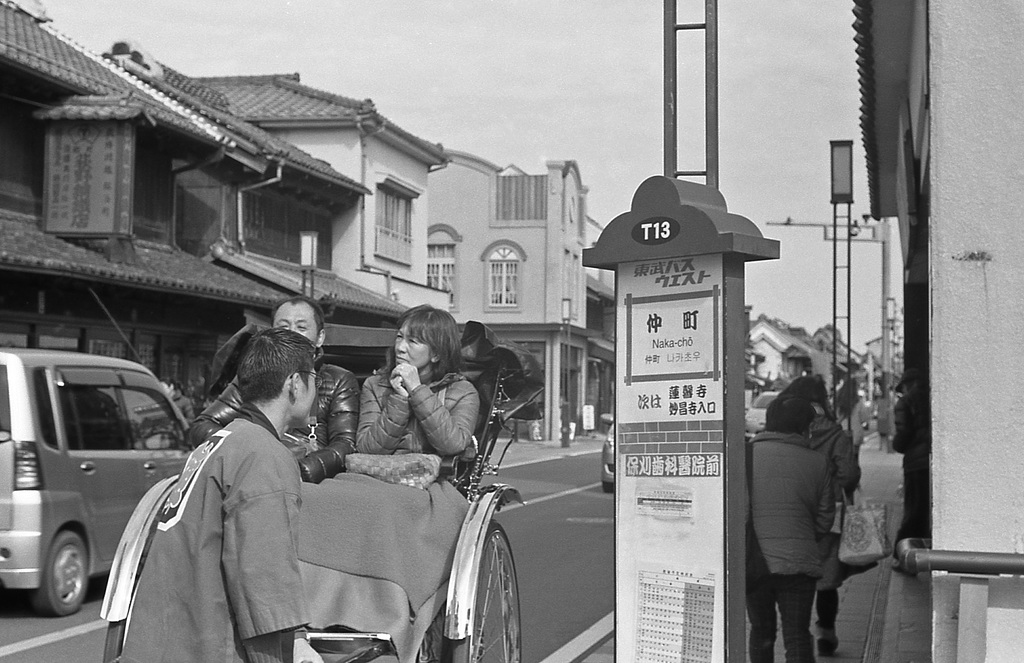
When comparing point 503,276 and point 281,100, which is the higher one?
point 281,100

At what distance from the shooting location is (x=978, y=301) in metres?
3.90

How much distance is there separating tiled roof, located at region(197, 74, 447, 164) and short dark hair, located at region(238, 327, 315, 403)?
2858cm

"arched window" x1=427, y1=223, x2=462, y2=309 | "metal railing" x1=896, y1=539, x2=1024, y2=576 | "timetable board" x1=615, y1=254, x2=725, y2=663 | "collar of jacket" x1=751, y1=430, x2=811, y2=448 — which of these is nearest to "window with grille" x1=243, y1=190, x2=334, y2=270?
"arched window" x1=427, y1=223, x2=462, y2=309

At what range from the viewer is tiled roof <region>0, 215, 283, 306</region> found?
15.7m

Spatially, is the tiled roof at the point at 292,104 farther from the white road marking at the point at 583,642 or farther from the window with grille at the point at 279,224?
the white road marking at the point at 583,642

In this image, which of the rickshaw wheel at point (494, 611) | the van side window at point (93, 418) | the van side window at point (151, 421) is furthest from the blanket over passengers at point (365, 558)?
the van side window at point (151, 421)

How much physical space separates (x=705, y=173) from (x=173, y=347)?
17563 mm

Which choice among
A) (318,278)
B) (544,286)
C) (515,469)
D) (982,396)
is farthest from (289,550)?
(544,286)

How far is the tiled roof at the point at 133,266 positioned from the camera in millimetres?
15680

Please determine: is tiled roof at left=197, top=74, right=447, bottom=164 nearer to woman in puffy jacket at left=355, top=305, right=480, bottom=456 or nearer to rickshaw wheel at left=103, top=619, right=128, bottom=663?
woman in puffy jacket at left=355, top=305, right=480, bottom=456

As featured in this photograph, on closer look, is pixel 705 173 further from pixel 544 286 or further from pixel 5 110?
pixel 544 286

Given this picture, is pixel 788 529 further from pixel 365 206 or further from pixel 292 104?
pixel 292 104

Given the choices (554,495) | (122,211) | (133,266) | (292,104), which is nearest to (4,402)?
(133,266)

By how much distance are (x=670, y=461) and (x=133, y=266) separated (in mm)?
15728
